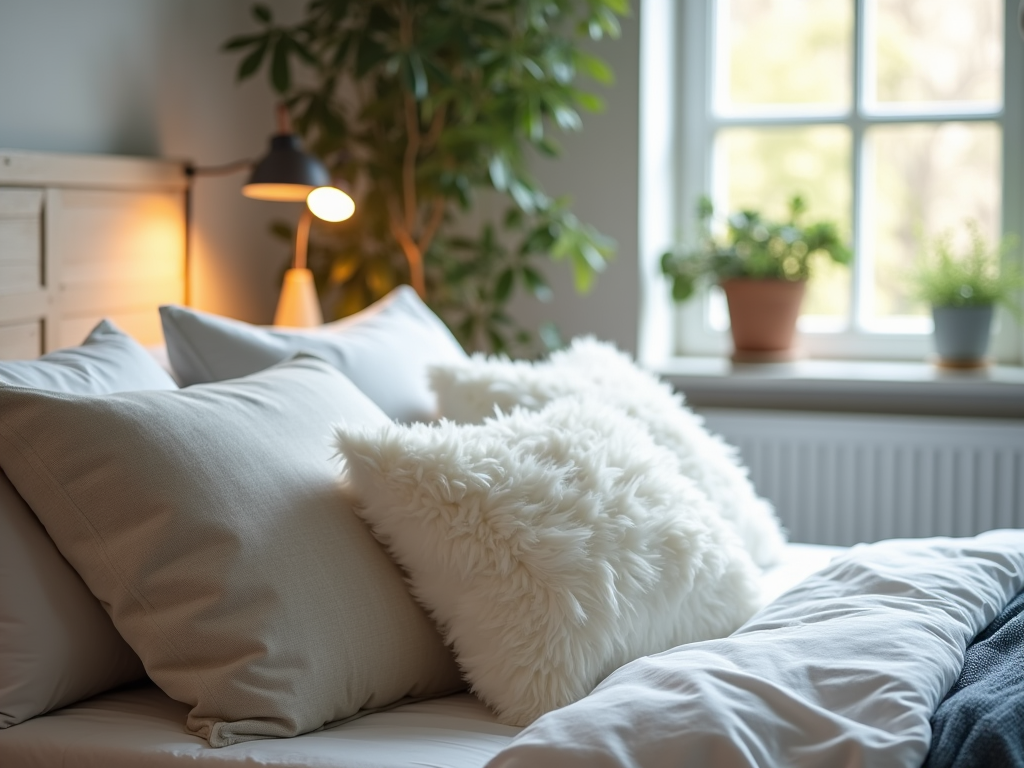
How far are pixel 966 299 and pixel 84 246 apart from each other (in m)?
1.98

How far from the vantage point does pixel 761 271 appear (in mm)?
2906

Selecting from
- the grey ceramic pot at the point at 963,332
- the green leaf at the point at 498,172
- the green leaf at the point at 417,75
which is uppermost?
the green leaf at the point at 417,75

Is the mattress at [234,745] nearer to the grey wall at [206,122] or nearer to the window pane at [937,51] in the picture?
the grey wall at [206,122]

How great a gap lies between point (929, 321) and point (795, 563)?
1340 millimetres

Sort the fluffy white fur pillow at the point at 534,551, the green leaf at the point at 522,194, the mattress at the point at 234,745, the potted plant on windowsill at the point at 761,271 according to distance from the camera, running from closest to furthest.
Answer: the mattress at the point at 234,745 < the fluffy white fur pillow at the point at 534,551 < the green leaf at the point at 522,194 < the potted plant on windowsill at the point at 761,271

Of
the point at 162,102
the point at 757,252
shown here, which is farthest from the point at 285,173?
the point at 757,252

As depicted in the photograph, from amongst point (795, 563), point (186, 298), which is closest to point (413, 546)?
point (795, 563)

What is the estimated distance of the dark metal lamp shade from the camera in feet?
7.22

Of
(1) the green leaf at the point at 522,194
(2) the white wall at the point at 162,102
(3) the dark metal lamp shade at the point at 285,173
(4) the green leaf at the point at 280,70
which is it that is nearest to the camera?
(2) the white wall at the point at 162,102

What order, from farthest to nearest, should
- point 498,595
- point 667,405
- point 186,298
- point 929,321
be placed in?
point 929,321 → point 186,298 → point 667,405 → point 498,595

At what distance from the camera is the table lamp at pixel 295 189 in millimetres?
2131

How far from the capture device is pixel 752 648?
117 centimetres

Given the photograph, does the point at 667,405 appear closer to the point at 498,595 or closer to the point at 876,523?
the point at 498,595

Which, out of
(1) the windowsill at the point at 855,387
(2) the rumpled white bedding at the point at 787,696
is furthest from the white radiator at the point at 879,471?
(2) the rumpled white bedding at the point at 787,696
